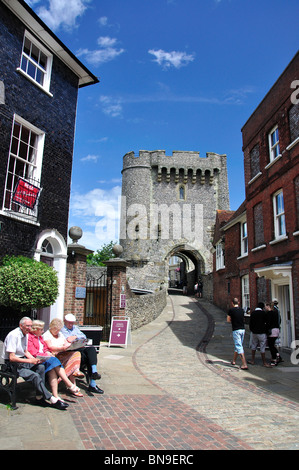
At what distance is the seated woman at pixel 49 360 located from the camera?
502cm

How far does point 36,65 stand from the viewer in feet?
33.2

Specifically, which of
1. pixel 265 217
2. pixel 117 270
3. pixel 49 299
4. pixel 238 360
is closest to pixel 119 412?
pixel 49 299

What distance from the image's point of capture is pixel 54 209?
34.2 feet

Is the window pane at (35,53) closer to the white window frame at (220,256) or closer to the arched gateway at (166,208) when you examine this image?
the white window frame at (220,256)

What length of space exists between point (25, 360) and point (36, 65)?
886cm

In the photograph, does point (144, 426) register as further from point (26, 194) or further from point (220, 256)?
point (220, 256)

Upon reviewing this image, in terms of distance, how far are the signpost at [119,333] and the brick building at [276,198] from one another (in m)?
5.10

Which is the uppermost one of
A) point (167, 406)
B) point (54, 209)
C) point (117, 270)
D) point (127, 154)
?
point (127, 154)

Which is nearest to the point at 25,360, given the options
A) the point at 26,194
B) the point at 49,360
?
the point at 49,360

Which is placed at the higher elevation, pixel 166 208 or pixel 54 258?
pixel 166 208

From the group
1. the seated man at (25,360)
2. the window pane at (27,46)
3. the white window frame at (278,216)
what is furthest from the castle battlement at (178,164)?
the seated man at (25,360)

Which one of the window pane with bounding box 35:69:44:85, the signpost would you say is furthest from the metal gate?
the window pane with bounding box 35:69:44:85

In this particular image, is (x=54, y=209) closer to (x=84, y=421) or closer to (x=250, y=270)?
(x=84, y=421)

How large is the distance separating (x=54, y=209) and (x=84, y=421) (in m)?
7.09
